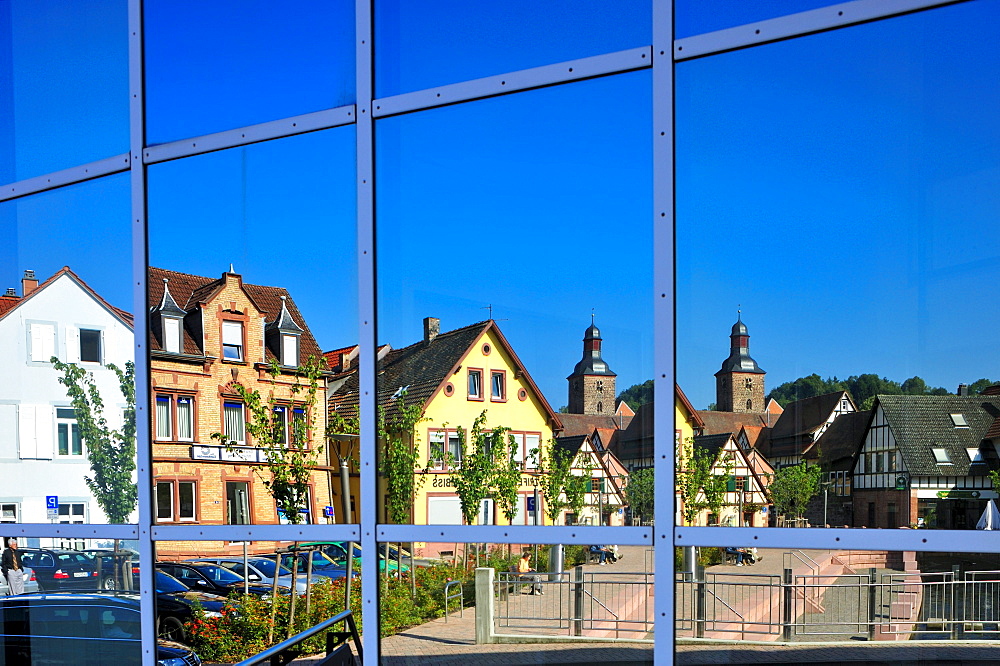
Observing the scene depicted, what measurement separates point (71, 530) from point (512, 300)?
2728 millimetres

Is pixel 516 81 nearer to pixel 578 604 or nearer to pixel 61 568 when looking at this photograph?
pixel 578 604

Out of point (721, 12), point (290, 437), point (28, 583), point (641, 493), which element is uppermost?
point (721, 12)

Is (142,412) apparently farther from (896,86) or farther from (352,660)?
(896,86)

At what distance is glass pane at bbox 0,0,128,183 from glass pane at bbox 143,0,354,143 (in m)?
0.26

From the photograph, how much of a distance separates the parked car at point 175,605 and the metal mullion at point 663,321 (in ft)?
7.31

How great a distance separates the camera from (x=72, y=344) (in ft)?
15.8

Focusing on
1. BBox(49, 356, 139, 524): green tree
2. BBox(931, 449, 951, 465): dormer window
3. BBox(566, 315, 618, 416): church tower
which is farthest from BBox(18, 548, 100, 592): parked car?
BBox(931, 449, 951, 465): dormer window

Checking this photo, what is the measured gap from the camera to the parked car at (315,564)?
12.8 feet

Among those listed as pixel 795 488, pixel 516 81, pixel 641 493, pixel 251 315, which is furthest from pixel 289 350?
pixel 795 488

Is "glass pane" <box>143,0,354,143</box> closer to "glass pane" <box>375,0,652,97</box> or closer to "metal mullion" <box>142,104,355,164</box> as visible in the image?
"metal mullion" <box>142,104,355,164</box>

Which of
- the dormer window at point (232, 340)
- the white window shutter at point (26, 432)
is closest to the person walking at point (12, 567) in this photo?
the white window shutter at point (26, 432)

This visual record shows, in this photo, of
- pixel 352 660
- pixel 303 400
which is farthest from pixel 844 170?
pixel 352 660

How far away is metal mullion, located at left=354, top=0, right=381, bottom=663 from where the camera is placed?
379cm

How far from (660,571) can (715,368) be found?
0.75 meters
